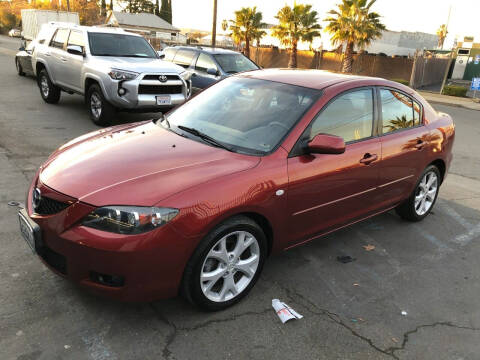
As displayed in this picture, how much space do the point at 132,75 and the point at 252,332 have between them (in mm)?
6280

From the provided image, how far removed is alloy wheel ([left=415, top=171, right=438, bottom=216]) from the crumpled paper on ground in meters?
2.44

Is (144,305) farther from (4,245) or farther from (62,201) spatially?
(4,245)

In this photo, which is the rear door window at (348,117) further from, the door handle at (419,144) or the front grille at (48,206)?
the front grille at (48,206)

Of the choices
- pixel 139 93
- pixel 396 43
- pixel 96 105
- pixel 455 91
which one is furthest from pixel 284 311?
pixel 396 43

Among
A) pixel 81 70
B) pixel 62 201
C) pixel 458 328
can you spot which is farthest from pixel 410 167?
pixel 81 70

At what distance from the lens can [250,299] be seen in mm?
3191

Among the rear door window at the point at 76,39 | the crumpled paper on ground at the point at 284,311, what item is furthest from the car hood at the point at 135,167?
the rear door window at the point at 76,39

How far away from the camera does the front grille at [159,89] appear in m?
7.97

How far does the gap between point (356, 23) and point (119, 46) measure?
1891 centimetres

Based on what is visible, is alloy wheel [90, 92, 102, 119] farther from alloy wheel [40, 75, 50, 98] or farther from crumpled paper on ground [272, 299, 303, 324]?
crumpled paper on ground [272, 299, 303, 324]

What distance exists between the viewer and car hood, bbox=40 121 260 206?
2.62 meters

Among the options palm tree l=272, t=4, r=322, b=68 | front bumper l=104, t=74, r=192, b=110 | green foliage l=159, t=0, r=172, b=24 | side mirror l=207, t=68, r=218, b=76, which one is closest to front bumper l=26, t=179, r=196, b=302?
front bumper l=104, t=74, r=192, b=110

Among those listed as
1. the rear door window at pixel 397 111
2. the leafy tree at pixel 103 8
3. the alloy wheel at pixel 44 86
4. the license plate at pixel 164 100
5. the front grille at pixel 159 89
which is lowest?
the alloy wheel at pixel 44 86

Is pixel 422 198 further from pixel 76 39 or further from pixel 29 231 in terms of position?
pixel 76 39
